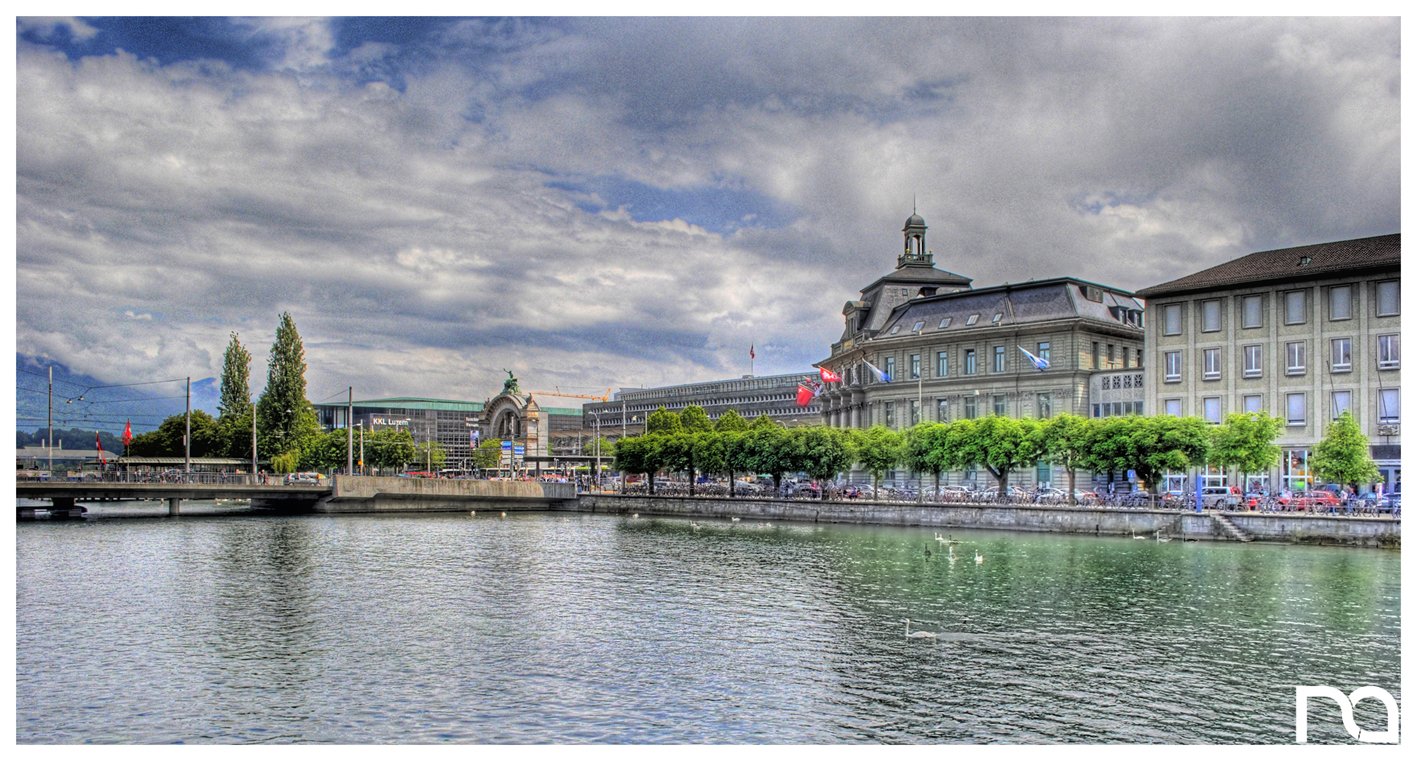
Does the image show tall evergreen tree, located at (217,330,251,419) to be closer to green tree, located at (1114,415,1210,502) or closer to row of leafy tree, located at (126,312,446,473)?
row of leafy tree, located at (126,312,446,473)

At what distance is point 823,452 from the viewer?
316 feet

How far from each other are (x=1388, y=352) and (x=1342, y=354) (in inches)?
113

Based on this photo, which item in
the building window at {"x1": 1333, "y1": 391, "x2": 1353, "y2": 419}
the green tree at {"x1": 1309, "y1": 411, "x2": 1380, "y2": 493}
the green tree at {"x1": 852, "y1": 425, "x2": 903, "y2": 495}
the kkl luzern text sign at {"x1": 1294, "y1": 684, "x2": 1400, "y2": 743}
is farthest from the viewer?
the green tree at {"x1": 852, "y1": 425, "x2": 903, "y2": 495}

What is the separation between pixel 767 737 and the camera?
24391mm

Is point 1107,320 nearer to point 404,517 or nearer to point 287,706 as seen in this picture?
point 404,517

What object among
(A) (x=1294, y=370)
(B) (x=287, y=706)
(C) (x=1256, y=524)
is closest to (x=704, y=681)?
(B) (x=287, y=706)

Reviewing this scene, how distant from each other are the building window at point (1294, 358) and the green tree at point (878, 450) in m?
27.7

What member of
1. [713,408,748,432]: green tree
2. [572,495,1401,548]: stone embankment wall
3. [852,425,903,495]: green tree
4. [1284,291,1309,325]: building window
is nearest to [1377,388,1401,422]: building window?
[1284,291,1309,325]: building window

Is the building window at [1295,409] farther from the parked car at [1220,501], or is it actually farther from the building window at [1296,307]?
the parked car at [1220,501]

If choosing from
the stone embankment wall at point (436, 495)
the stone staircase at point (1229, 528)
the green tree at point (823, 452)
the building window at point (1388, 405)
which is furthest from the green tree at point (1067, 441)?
the stone embankment wall at point (436, 495)

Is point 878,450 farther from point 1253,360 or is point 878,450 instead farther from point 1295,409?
point 1295,409

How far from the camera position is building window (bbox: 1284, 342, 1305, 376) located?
A: 79.1m

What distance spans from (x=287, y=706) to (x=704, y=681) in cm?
946

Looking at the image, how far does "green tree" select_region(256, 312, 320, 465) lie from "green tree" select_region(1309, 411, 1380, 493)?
99.9 meters
